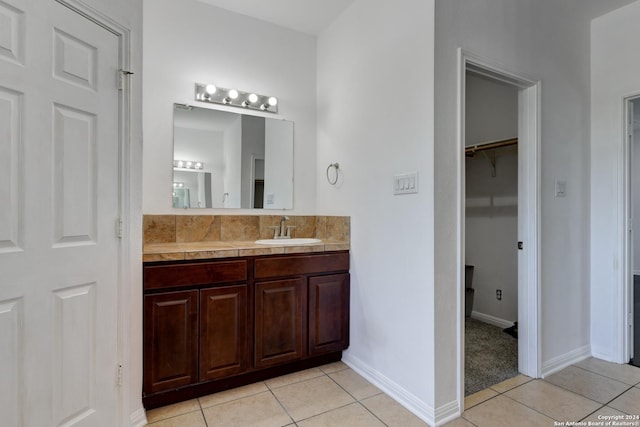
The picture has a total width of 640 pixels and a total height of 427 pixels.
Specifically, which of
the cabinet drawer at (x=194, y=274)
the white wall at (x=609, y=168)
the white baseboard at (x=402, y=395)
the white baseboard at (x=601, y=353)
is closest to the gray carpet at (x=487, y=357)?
the white baseboard at (x=402, y=395)

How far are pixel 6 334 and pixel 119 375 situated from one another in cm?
57

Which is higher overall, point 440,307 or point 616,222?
point 616,222

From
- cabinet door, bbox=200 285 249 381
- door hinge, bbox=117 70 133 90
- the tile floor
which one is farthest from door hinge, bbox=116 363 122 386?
door hinge, bbox=117 70 133 90

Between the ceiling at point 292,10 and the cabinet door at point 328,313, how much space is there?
206cm

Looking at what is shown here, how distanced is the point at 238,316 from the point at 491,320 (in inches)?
104

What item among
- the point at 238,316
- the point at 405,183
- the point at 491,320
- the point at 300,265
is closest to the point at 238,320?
the point at 238,316

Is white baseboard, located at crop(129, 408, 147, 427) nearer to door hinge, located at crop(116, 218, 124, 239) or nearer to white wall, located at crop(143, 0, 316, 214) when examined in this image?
door hinge, located at crop(116, 218, 124, 239)

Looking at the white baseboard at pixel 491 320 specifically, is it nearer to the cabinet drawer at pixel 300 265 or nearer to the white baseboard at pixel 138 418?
the cabinet drawer at pixel 300 265

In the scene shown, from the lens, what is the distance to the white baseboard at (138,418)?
1700mm

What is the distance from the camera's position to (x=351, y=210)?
2.52 metres

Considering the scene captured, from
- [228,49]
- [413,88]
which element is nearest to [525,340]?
[413,88]

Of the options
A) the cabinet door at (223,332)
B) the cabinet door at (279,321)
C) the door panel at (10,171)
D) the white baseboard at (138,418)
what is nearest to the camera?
the door panel at (10,171)

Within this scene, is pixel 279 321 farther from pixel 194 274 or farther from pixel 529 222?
pixel 529 222

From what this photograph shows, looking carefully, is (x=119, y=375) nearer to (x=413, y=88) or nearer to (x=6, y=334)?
(x=6, y=334)
